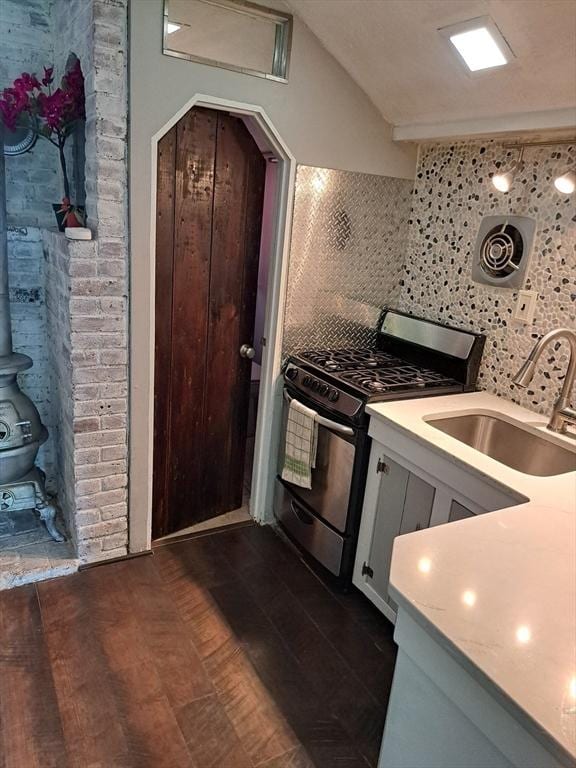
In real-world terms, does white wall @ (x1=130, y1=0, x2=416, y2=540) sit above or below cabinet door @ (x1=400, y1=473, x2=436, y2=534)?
above

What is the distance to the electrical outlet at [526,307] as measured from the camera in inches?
91.2

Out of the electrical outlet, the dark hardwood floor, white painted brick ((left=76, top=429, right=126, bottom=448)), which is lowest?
the dark hardwood floor

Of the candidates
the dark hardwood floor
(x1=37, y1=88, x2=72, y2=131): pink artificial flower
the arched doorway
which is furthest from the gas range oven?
(x1=37, y1=88, x2=72, y2=131): pink artificial flower

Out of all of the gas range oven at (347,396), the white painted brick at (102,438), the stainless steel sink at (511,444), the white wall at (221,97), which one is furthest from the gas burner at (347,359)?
the white painted brick at (102,438)

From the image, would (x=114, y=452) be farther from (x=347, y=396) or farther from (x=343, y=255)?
(x=343, y=255)

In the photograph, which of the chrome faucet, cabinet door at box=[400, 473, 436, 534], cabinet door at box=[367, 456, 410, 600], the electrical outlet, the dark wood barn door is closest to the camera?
the chrome faucet

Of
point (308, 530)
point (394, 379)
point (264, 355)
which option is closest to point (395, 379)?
point (394, 379)

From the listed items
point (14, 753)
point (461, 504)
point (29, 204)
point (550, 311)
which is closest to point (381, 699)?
point (461, 504)

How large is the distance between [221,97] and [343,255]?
0.91 metres

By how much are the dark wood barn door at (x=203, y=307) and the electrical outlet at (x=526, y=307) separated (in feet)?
4.05

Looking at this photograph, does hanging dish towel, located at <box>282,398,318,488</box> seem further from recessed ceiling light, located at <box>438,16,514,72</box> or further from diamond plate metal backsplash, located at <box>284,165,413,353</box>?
recessed ceiling light, located at <box>438,16,514,72</box>

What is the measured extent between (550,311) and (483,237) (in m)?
0.48

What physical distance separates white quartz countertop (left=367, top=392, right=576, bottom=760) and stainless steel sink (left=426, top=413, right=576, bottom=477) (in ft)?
1.65

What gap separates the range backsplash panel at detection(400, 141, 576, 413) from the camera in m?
2.21
